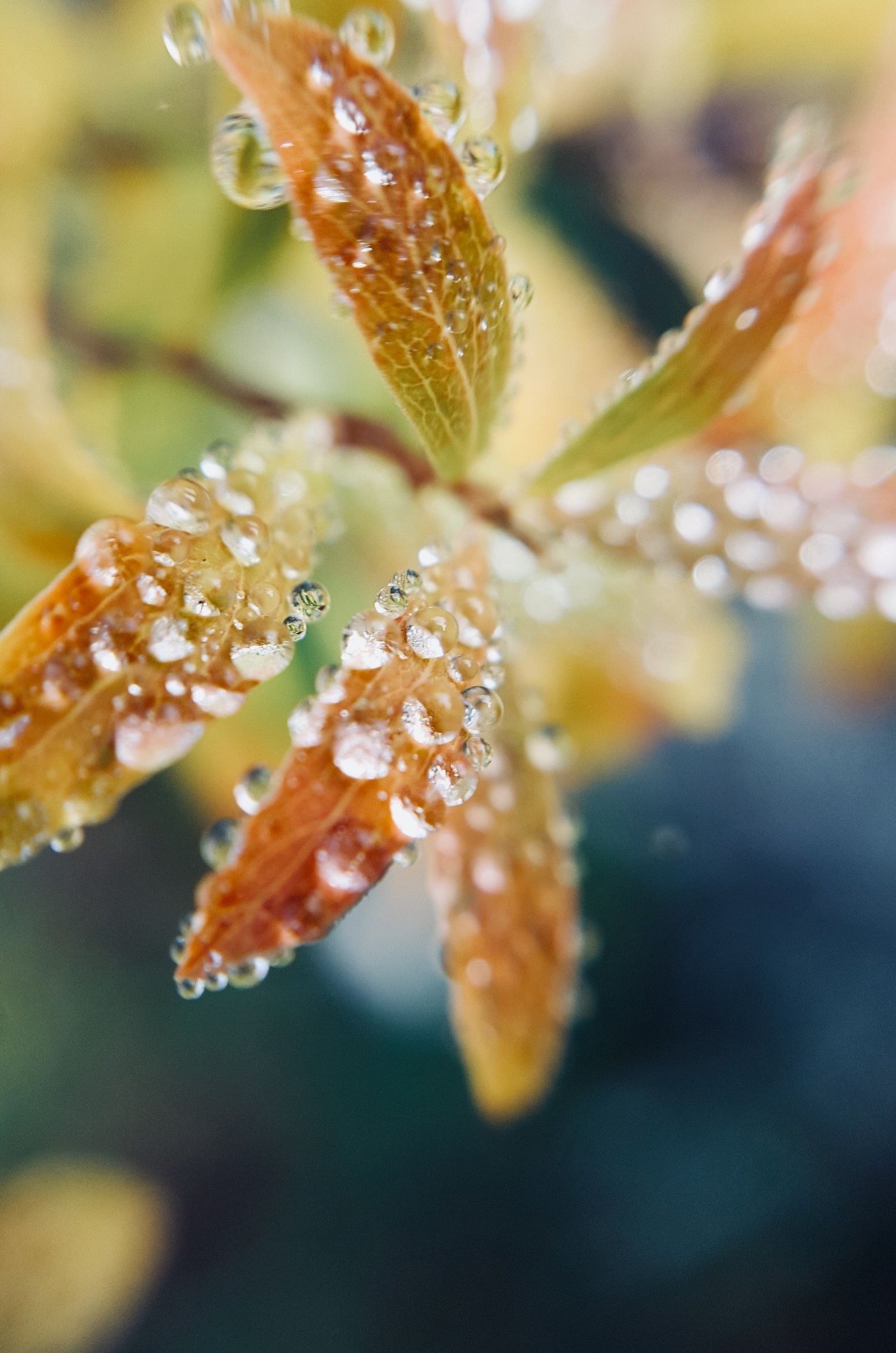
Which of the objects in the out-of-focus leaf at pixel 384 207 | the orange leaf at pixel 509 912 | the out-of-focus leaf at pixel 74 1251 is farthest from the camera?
the out-of-focus leaf at pixel 74 1251

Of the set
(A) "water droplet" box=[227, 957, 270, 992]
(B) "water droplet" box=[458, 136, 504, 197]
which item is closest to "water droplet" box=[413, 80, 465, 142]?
(B) "water droplet" box=[458, 136, 504, 197]

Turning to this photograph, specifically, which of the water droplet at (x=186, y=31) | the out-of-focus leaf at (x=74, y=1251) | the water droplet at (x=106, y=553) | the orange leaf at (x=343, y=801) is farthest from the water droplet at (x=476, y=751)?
the out-of-focus leaf at (x=74, y=1251)

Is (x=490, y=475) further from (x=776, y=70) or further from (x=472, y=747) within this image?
(x=776, y=70)

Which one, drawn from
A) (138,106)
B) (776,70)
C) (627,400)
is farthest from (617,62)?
(627,400)

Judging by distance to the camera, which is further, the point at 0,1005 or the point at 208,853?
the point at 0,1005

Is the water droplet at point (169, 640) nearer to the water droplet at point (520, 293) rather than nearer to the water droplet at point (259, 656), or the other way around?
the water droplet at point (259, 656)

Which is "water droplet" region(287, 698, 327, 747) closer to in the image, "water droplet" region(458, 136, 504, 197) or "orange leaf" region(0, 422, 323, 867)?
"orange leaf" region(0, 422, 323, 867)

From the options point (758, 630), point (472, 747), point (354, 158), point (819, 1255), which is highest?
point (354, 158)
